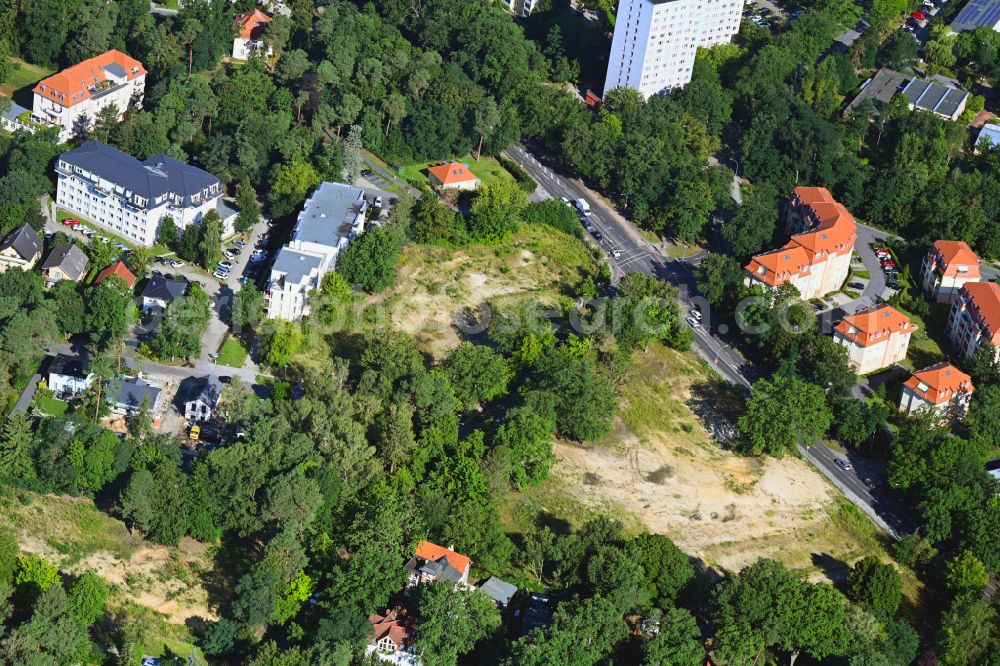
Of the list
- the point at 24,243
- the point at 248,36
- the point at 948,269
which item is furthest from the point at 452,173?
the point at 948,269

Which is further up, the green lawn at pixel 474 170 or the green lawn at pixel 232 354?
the green lawn at pixel 474 170

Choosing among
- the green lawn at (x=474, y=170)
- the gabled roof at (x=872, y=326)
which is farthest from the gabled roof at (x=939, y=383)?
the green lawn at (x=474, y=170)

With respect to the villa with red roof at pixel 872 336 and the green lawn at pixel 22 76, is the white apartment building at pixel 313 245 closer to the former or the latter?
the green lawn at pixel 22 76

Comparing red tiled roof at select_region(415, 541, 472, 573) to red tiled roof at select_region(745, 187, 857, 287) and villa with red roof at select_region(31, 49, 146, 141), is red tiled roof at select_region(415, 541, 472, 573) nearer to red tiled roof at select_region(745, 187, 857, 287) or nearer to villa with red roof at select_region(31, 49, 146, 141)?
A: red tiled roof at select_region(745, 187, 857, 287)

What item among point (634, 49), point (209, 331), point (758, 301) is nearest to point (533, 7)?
point (634, 49)

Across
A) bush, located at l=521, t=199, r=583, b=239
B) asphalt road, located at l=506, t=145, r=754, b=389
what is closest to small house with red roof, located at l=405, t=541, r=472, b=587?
asphalt road, located at l=506, t=145, r=754, b=389

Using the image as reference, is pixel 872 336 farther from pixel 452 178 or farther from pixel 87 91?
pixel 87 91
